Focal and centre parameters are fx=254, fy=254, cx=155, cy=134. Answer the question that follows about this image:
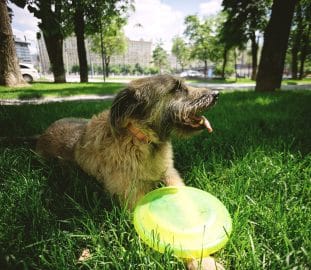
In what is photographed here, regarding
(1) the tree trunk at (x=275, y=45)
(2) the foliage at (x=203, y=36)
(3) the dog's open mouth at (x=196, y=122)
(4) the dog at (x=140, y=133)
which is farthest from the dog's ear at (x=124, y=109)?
(2) the foliage at (x=203, y=36)

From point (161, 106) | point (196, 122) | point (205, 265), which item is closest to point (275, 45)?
point (196, 122)

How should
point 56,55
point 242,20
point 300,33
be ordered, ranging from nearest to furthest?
point 242,20
point 56,55
point 300,33

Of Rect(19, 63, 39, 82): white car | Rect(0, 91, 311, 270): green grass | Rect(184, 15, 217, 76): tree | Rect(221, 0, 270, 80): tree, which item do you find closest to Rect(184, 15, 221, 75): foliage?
Rect(184, 15, 217, 76): tree

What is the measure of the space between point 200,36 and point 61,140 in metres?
54.9

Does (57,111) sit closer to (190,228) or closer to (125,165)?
(125,165)

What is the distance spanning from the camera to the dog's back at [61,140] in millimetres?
3400

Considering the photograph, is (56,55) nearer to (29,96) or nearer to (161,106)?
(29,96)

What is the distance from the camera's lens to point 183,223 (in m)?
1.96

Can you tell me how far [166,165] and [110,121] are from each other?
2.70 ft

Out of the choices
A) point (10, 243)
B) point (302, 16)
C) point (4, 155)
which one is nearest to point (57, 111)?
point (4, 155)

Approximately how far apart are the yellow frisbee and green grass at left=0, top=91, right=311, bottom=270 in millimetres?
94

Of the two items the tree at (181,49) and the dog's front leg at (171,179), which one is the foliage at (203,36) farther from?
the dog's front leg at (171,179)

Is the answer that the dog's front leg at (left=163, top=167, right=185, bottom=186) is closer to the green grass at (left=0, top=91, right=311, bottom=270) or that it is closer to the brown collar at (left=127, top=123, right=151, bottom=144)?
the green grass at (left=0, top=91, right=311, bottom=270)

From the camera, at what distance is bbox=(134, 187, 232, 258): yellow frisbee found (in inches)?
69.5
